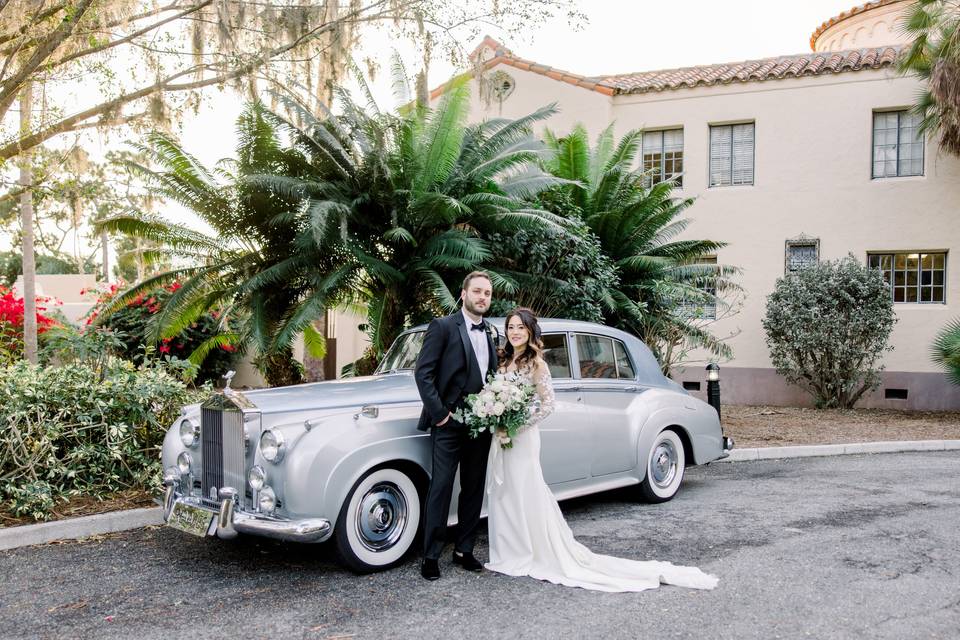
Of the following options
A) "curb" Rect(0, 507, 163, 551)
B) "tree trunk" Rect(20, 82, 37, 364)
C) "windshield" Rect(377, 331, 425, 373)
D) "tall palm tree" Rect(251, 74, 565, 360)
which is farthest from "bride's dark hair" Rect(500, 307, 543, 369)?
"tree trunk" Rect(20, 82, 37, 364)

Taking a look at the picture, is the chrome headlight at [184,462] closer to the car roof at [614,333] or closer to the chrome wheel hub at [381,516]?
the chrome wheel hub at [381,516]

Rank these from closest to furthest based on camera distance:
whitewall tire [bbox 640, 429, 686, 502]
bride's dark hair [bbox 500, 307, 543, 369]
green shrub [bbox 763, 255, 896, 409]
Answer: bride's dark hair [bbox 500, 307, 543, 369] → whitewall tire [bbox 640, 429, 686, 502] → green shrub [bbox 763, 255, 896, 409]

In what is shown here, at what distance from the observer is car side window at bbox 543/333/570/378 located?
6.38 metres

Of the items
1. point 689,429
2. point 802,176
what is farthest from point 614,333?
point 802,176

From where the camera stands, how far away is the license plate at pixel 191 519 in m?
4.80

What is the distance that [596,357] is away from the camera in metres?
6.81

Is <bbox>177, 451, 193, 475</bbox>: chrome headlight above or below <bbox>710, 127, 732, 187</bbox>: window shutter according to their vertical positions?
below

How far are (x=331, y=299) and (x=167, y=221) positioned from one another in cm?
229

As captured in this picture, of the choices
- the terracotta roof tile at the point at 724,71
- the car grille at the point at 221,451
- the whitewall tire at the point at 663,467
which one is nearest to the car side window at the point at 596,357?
the whitewall tire at the point at 663,467

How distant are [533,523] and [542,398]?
2.65 ft

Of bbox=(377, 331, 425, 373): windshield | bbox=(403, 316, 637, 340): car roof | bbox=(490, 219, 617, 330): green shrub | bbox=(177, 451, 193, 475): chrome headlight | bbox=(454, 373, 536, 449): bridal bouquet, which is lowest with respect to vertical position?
bbox=(177, 451, 193, 475): chrome headlight

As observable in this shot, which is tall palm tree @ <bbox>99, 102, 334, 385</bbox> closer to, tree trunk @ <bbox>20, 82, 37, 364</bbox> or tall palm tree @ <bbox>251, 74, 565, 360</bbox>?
tall palm tree @ <bbox>251, 74, 565, 360</bbox>

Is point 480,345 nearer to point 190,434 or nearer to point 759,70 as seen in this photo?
point 190,434

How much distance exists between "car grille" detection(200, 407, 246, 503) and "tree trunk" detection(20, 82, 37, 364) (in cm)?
594
